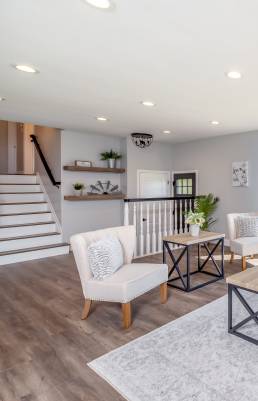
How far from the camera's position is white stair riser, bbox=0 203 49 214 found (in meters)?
5.67

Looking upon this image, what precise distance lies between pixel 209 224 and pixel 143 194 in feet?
5.62

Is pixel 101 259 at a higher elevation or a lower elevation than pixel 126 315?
higher

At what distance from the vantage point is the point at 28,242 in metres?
5.24

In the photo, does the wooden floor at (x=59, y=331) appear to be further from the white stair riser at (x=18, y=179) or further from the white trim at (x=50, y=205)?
the white stair riser at (x=18, y=179)

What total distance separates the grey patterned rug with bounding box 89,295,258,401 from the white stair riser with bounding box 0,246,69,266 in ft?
10.7

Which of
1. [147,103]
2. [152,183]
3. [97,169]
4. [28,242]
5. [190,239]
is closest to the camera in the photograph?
[190,239]

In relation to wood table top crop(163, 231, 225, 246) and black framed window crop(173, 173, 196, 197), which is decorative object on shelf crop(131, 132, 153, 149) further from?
wood table top crop(163, 231, 225, 246)

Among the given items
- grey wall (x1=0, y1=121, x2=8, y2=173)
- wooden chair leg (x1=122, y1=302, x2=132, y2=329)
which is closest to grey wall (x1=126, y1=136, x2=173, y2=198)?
wooden chair leg (x1=122, y1=302, x2=132, y2=329)

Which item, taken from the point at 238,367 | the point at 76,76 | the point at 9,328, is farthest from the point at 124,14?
the point at 9,328

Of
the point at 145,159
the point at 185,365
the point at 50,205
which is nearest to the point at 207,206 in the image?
the point at 145,159

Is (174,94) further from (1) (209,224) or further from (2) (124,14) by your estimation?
(1) (209,224)

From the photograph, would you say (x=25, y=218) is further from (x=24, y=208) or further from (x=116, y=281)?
(x=116, y=281)

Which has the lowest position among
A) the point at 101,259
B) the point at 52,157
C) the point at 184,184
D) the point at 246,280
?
the point at 246,280

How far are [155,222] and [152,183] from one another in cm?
177
